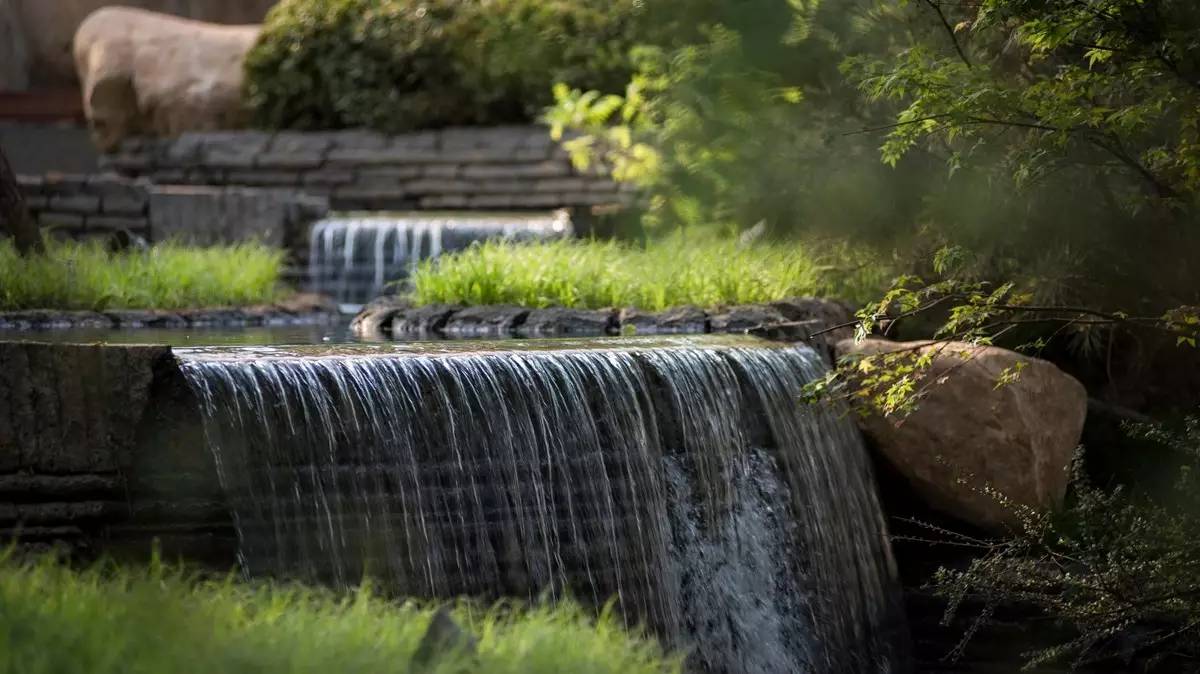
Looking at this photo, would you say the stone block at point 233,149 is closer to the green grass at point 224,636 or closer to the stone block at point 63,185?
the stone block at point 63,185

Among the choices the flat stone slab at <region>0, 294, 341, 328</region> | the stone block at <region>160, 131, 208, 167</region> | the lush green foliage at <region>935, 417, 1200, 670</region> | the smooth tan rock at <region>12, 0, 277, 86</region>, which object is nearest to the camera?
the lush green foliage at <region>935, 417, 1200, 670</region>

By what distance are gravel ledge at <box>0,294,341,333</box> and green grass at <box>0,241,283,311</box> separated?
0.18 metres

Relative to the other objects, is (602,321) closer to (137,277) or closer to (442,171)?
(137,277)

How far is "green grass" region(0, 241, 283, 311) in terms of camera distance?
1002cm

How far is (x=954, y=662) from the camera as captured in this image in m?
8.03

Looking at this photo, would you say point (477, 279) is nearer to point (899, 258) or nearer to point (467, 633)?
point (899, 258)

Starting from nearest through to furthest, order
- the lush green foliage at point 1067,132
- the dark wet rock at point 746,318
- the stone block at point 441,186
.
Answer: the lush green foliage at point 1067,132
the dark wet rock at point 746,318
the stone block at point 441,186

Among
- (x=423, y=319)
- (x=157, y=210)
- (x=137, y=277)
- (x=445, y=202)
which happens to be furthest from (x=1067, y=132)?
(x=445, y=202)

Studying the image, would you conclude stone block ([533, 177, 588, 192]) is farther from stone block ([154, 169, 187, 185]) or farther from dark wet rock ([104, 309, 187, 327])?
dark wet rock ([104, 309, 187, 327])

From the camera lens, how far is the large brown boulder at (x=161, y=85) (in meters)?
16.4

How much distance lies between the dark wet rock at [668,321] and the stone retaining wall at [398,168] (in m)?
5.20

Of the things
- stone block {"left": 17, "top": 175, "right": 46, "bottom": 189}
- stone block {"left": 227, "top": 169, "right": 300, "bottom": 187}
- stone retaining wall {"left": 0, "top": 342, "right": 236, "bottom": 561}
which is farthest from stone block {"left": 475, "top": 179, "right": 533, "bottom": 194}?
stone retaining wall {"left": 0, "top": 342, "right": 236, "bottom": 561}

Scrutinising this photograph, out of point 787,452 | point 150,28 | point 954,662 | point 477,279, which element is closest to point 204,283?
point 477,279

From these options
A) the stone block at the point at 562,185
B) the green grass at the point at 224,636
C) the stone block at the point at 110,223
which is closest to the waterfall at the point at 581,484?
the green grass at the point at 224,636
